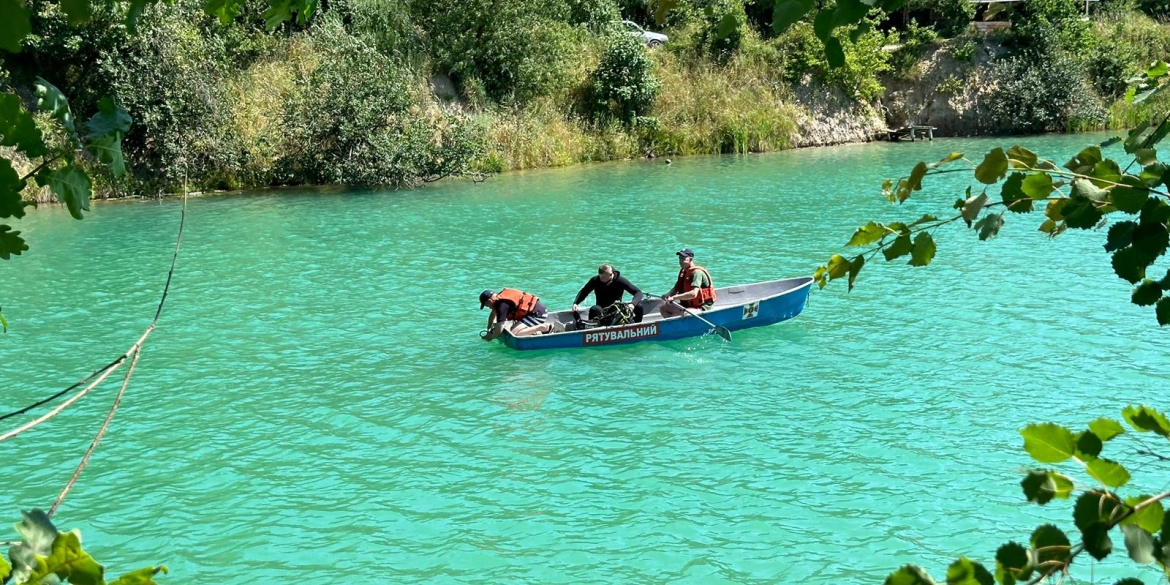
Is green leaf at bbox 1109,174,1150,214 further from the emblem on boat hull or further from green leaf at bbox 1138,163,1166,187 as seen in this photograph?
the emblem on boat hull

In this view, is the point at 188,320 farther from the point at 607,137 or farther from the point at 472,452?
the point at 607,137

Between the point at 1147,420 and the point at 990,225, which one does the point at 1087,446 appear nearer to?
the point at 1147,420

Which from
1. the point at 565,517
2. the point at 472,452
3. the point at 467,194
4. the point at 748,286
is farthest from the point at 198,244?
the point at 565,517

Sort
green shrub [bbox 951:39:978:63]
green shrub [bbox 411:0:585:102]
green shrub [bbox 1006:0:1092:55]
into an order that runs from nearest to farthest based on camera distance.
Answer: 1. green shrub [bbox 411:0:585:102]
2. green shrub [bbox 1006:0:1092:55]
3. green shrub [bbox 951:39:978:63]

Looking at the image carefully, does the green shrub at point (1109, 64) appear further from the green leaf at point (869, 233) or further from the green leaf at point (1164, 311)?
the green leaf at point (869, 233)

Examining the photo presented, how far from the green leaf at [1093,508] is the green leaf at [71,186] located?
1.74 m

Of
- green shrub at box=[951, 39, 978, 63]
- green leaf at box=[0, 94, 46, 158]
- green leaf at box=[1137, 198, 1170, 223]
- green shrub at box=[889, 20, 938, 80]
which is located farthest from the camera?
green shrub at box=[889, 20, 938, 80]

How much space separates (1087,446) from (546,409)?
31.8ft

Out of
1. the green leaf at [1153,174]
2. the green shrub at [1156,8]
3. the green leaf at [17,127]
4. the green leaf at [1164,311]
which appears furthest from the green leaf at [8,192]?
the green shrub at [1156,8]

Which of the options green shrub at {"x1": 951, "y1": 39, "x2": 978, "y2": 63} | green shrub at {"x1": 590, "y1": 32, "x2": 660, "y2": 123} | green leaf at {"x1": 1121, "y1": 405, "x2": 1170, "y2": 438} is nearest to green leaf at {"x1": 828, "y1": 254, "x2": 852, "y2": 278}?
green leaf at {"x1": 1121, "y1": 405, "x2": 1170, "y2": 438}

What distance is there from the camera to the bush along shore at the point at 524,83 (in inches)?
1118

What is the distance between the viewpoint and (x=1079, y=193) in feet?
6.72

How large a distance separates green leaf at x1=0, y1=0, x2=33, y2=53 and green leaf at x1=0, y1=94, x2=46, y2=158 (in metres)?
0.54

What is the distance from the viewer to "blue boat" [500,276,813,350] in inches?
513
